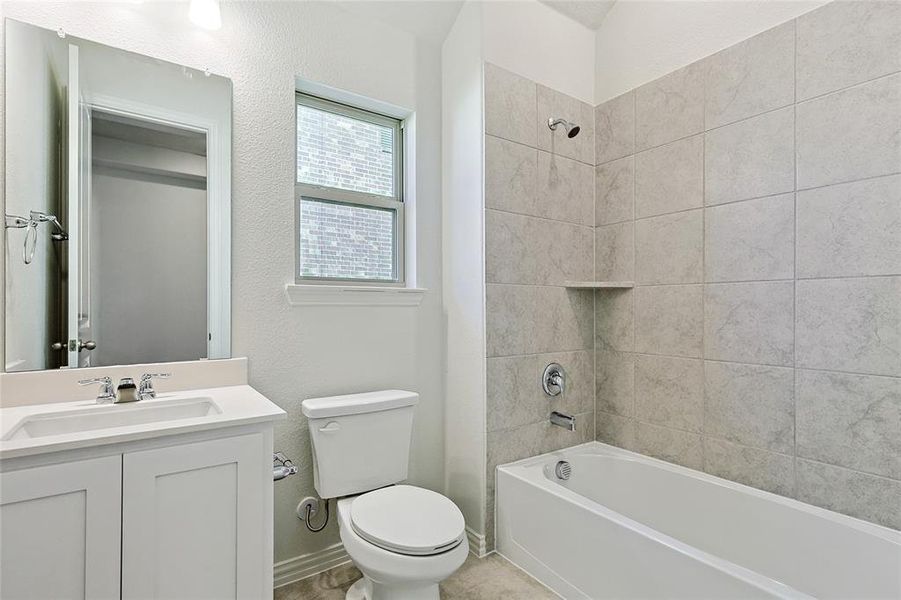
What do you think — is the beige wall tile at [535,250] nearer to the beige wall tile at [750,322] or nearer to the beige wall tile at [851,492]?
the beige wall tile at [750,322]

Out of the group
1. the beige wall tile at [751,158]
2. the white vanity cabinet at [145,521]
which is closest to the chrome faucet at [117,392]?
the white vanity cabinet at [145,521]

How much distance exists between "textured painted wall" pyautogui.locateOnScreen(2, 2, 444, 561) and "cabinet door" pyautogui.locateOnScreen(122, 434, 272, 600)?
59 cm

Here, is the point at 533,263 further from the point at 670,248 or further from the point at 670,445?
the point at 670,445

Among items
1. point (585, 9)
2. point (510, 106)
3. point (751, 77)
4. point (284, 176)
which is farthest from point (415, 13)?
point (751, 77)

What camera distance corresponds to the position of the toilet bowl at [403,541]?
1.40 meters

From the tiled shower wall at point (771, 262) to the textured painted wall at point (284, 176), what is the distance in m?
1.07

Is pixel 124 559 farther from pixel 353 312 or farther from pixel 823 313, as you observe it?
pixel 823 313

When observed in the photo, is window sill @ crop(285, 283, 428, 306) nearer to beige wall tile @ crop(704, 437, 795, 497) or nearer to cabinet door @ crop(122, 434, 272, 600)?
cabinet door @ crop(122, 434, 272, 600)

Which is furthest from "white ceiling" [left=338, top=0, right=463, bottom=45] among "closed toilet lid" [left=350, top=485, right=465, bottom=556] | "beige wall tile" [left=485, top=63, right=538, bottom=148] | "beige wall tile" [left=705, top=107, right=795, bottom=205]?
"closed toilet lid" [left=350, top=485, right=465, bottom=556]

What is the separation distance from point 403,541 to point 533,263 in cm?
130

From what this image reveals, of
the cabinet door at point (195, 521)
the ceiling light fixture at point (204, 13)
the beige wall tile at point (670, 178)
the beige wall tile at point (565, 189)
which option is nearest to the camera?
the cabinet door at point (195, 521)

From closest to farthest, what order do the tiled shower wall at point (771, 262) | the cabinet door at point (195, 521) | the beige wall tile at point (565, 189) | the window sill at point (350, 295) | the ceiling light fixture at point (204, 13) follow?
the cabinet door at point (195, 521) → the tiled shower wall at point (771, 262) → the ceiling light fixture at point (204, 13) → the window sill at point (350, 295) → the beige wall tile at point (565, 189)

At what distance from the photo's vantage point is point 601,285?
2.22 m

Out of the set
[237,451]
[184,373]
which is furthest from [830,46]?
[184,373]
